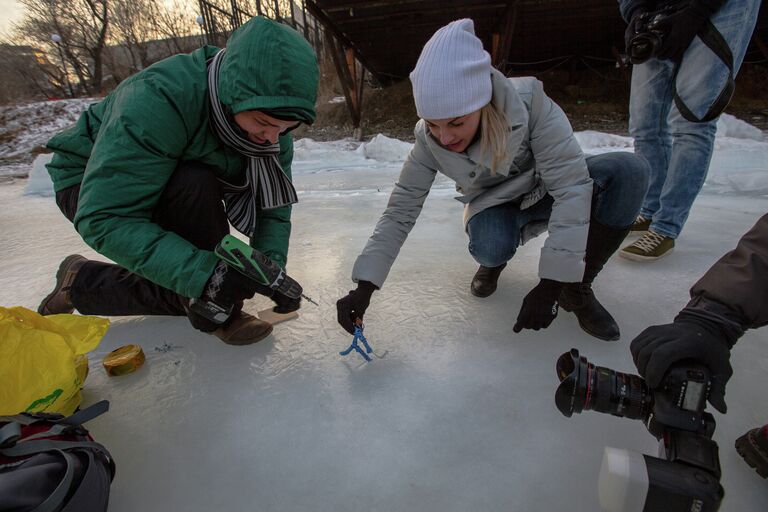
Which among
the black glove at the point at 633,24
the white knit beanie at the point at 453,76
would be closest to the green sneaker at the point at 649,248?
the black glove at the point at 633,24

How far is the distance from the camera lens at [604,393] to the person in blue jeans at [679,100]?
101 centimetres

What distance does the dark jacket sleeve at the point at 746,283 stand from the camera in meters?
0.60

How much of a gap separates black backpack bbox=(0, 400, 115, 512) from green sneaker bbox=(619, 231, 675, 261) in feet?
5.25

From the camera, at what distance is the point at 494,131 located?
0.97 m

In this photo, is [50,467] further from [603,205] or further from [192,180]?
[603,205]

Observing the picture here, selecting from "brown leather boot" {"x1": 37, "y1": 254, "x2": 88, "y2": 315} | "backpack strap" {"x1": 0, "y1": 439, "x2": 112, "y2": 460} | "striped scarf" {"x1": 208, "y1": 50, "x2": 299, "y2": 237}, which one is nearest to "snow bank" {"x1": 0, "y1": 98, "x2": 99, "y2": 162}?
"brown leather boot" {"x1": 37, "y1": 254, "x2": 88, "y2": 315}

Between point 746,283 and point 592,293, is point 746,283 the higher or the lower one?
the higher one

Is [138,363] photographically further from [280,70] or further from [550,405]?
[550,405]

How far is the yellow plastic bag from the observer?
0.74 m

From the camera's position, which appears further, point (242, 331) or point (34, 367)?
point (242, 331)

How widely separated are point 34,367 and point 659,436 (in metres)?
1.05

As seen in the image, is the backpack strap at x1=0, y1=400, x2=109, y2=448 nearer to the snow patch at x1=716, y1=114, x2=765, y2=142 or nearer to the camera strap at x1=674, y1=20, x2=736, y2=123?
the camera strap at x1=674, y1=20, x2=736, y2=123

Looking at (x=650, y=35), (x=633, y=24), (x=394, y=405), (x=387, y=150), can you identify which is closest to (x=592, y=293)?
(x=394, y=405)

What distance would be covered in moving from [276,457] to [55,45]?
20.8m
